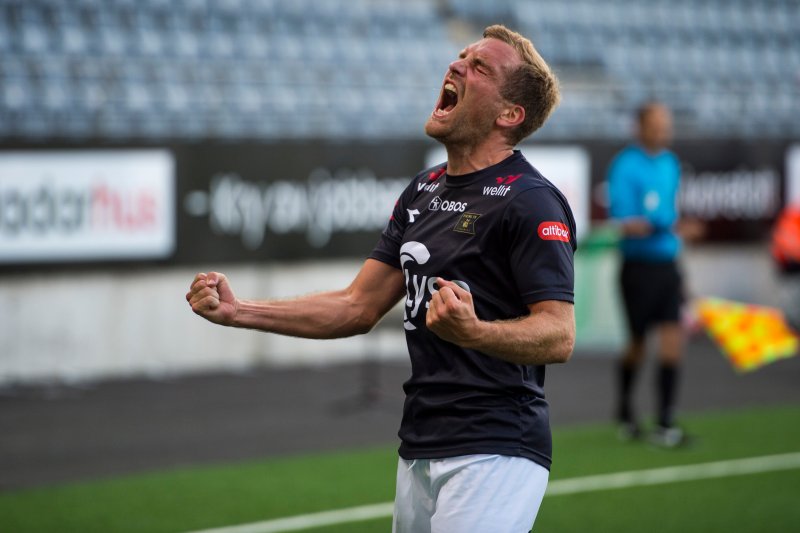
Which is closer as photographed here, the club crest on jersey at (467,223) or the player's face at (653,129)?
the club crest on jersey at (467,223)

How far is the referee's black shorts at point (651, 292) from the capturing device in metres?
8.98

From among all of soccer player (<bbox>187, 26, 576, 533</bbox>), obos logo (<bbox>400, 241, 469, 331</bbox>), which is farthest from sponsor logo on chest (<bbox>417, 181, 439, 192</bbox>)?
obos logo (<bbox>400, 241, 469, 331</bbox>)

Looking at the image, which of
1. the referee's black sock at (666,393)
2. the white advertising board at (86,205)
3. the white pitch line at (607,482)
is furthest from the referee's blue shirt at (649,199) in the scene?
the white advertising board at (86,205)

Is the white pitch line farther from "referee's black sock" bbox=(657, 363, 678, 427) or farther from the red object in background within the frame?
the red object in background

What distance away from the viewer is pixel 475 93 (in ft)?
12.0

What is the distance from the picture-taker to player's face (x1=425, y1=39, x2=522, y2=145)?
3654 mm

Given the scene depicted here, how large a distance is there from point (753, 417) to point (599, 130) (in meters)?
5.18

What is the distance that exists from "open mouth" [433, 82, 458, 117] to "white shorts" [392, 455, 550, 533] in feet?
3.44

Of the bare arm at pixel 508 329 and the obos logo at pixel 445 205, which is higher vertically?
the obos logo at pixel 445 205

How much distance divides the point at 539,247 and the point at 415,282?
0.48 m

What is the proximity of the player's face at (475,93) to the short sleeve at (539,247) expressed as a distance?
0.29 meters

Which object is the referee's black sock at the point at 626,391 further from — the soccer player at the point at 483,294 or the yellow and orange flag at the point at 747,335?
the soccer player at the point at 483,294

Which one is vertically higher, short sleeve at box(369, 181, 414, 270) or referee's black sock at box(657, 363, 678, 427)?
short sleeve at box(369, 181, 414, 270)

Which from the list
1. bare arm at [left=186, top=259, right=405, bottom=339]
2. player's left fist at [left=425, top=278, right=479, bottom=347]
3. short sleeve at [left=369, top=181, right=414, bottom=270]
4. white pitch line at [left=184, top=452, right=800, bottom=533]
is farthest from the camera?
white pitch line at [left=184, top=452, right=800, bottom=533]
